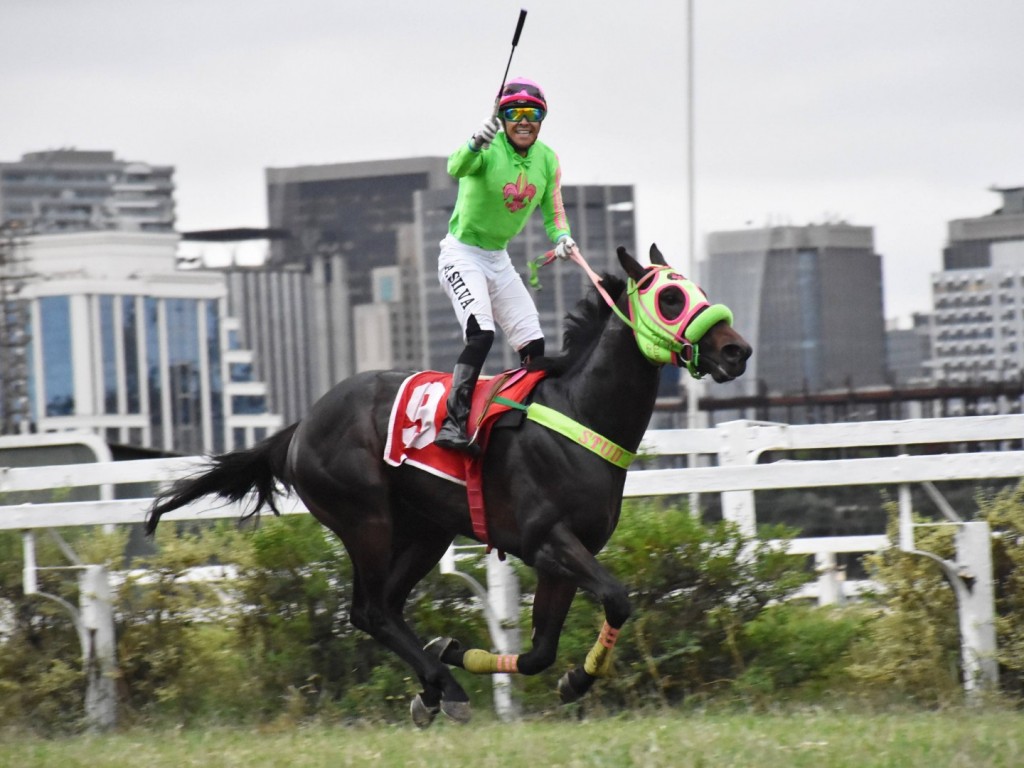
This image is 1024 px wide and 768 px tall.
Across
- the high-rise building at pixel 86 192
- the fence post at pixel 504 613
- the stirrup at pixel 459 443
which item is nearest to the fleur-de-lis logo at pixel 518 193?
the stirrup at pixel 459 443

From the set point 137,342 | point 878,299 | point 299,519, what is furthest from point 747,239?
point 299,519

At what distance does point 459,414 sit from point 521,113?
130cm

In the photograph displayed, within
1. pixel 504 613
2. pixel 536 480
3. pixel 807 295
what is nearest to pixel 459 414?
pixel 536 480

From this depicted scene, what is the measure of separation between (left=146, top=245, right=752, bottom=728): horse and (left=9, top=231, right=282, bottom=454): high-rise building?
11178 centimetres

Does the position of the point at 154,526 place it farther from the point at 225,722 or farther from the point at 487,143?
the point at 487,143

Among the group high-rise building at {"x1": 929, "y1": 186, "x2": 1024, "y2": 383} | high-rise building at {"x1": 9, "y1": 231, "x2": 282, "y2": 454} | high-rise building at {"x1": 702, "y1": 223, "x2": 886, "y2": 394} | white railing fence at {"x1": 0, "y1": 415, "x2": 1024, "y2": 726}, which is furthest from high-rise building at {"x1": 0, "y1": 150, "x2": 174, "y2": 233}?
white railing fence at {"x1": 0, "y1": 415, "x2": 1024, "y2": 726}

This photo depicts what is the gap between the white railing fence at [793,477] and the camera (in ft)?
22.3

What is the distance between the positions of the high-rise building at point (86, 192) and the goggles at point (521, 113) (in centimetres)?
14604

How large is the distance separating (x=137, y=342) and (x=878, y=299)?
5609 centimetres

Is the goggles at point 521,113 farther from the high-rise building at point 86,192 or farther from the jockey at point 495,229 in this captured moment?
the high-rise building at point 86,192

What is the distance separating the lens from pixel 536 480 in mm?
6504

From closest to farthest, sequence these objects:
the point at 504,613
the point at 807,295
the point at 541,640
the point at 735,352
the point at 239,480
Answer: the point at 735,352 → the point at 541,640 → the point at 504,613 → the point at 239,480 → the point at 807,295

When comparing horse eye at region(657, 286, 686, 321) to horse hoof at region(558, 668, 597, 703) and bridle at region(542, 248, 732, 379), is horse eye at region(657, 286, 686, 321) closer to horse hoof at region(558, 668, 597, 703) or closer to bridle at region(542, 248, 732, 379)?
bridle at region(542, 248, 732, 379)

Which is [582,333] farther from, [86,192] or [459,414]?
[86,192]
